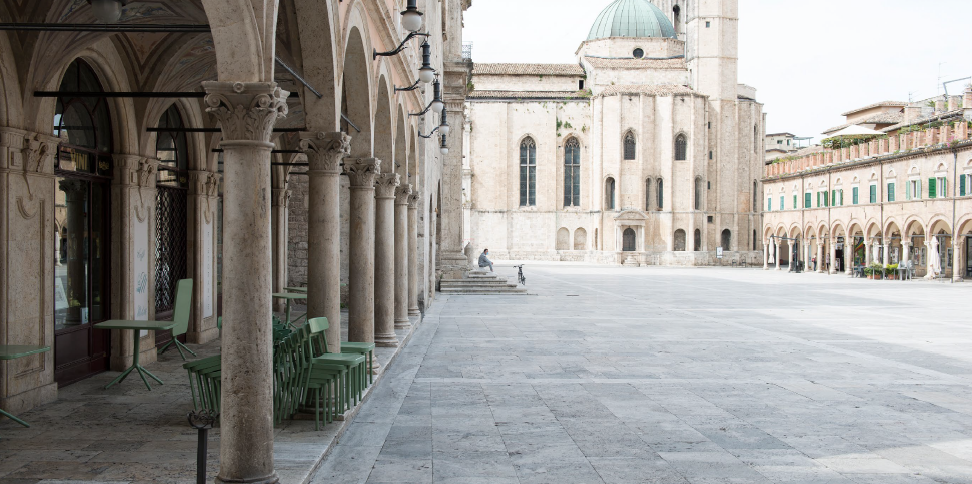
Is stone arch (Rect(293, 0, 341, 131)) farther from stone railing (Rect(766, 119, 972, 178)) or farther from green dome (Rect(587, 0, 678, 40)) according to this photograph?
green dome (Rect(587, 0, 678, 40))

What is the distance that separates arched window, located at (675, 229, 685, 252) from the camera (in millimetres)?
61375

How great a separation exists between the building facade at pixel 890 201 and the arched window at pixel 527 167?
1907cm

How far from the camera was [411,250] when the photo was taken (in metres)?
15.5

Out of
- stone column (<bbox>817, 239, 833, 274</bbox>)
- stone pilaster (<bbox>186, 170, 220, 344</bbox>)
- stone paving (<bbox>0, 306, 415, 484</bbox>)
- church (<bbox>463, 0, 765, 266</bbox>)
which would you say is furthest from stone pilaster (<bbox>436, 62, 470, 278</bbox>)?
church (<bbox>463, 0, 765, 266</bbox>)

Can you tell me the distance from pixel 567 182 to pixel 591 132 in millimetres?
4612

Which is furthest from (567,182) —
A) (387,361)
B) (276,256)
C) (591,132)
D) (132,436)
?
(132,436)

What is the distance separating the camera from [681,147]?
6150 centimetres

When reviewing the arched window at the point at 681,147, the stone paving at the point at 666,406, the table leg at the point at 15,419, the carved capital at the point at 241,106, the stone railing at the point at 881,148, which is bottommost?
the stone paving at the point at 666,406

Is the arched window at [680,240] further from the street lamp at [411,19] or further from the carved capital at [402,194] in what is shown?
the street lamp at [411,19]

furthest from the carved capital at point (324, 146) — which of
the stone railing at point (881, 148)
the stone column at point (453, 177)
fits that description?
the stone railing at point (881, 148)

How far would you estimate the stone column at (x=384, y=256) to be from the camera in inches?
451

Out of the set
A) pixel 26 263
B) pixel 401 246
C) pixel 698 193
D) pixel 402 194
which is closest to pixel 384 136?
pixel 402 194

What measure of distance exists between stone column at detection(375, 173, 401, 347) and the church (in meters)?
49.2

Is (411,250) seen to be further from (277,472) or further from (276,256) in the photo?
(277,472)
